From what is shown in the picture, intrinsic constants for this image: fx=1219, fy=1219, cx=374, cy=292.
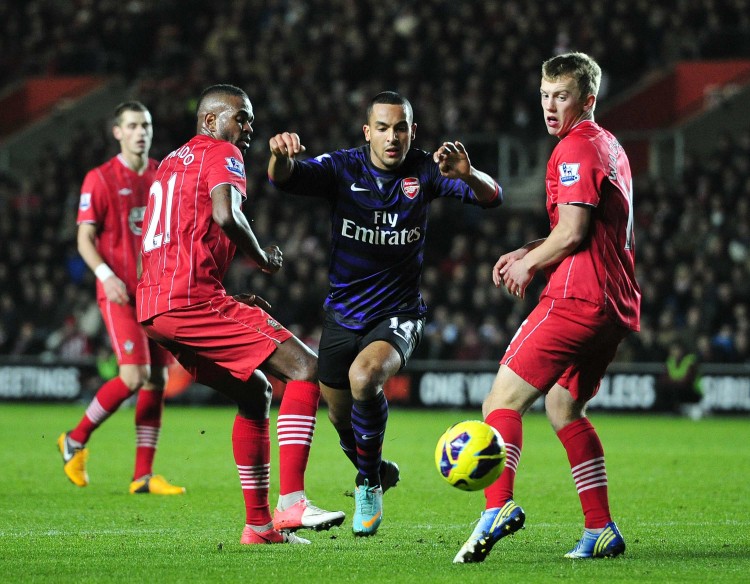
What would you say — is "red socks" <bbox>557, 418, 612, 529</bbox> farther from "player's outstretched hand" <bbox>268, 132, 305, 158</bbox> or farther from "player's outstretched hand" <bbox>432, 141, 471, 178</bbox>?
"player's outstretched hand" <bbox>268, 132, 305, 158</bbox>

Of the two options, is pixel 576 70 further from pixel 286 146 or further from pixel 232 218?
pixel 232 218

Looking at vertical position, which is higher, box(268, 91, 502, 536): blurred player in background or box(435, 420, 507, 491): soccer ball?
box(268, 91, 502, 536): blurred player in background

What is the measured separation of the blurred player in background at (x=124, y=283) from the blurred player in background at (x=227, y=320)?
252cm

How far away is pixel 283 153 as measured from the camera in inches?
253

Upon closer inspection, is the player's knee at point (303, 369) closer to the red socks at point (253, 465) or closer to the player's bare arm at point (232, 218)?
the red socks at point (253, 465)

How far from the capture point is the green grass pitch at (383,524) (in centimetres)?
550

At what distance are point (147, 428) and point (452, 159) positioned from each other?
3.99m

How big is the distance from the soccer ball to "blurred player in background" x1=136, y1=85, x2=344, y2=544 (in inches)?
32.9

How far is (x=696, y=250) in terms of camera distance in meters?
19.9

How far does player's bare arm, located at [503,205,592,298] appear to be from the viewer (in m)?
5.68

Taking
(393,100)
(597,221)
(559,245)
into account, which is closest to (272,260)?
(393,100)

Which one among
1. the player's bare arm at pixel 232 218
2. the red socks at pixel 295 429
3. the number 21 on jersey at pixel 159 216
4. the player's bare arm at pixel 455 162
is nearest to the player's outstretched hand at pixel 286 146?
the player's bare arm at pixel 232 218

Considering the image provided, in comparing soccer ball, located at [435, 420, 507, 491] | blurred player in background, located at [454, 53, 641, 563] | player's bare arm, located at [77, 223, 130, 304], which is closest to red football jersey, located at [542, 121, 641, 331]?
blurred player in background, located at [454, 53, 641, 563]

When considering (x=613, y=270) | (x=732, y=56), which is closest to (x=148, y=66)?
(x=732, y=56)
